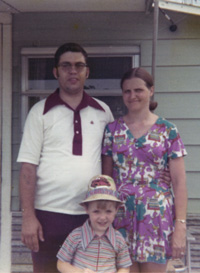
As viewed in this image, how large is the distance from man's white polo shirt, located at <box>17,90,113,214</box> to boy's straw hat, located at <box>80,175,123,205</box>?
82mm

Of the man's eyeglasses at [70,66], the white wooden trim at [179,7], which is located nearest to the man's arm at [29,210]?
the man's eyeglasses at [70,66]

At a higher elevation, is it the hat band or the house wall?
the house wall

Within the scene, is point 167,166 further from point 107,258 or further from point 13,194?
point 13,194

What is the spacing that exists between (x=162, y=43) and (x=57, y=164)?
1897mm

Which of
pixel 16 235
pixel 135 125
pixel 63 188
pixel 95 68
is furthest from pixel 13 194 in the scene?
pixel 135 125

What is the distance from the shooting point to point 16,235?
3.67 meters

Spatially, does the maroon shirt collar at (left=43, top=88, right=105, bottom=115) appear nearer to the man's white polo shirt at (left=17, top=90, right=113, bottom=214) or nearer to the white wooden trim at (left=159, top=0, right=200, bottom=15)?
the man's white polo shirt at (left=17, top=90, right=113, bottom=214)

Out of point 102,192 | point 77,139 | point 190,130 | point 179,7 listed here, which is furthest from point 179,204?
point 190,130

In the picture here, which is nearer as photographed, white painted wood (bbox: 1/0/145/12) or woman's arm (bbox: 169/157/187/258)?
woman's arm (bbox: 169/157/187/258)

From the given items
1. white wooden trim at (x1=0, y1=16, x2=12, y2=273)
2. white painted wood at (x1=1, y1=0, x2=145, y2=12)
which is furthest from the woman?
white wooden trim at (x1=0, y1=16, x2=12, y2=273)

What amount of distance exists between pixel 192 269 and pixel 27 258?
151 centimetres

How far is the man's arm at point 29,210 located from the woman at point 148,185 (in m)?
0.44

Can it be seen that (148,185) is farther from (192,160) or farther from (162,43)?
(162,43)

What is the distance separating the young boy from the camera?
2074 millimetres
